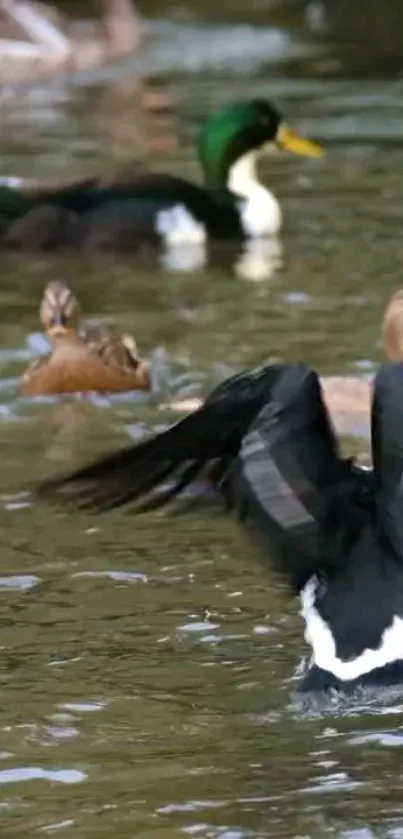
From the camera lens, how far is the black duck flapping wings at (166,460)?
616cm

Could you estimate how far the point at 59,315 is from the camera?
10.5 meters

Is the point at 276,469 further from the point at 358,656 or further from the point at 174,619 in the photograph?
the point at 174,619

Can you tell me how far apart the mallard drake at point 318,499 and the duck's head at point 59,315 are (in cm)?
422

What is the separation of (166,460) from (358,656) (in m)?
0.80

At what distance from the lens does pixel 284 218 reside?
14.4 m

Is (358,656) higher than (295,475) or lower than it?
lower

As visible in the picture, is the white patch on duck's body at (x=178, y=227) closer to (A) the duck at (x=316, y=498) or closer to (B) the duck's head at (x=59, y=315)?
(B) the duck's head at (x=59, y=315)

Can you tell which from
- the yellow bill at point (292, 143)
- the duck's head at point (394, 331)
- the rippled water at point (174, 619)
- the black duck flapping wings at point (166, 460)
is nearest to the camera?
the rippled water at point (174, 619)

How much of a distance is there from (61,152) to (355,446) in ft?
27.8

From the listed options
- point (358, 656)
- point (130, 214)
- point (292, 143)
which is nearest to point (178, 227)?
point (130, 214)

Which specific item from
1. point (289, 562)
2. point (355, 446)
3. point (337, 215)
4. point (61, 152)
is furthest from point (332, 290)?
point (289, 562)

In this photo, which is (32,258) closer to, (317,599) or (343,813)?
(317,599)

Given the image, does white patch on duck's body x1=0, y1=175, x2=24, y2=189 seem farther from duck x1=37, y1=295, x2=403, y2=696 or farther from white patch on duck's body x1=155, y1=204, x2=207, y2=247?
duck x1=37, y1=295, x2=403, y2=696

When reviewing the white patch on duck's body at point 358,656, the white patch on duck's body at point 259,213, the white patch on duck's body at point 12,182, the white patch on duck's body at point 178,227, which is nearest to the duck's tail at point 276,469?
the white patch on duck's body at point 358,656
